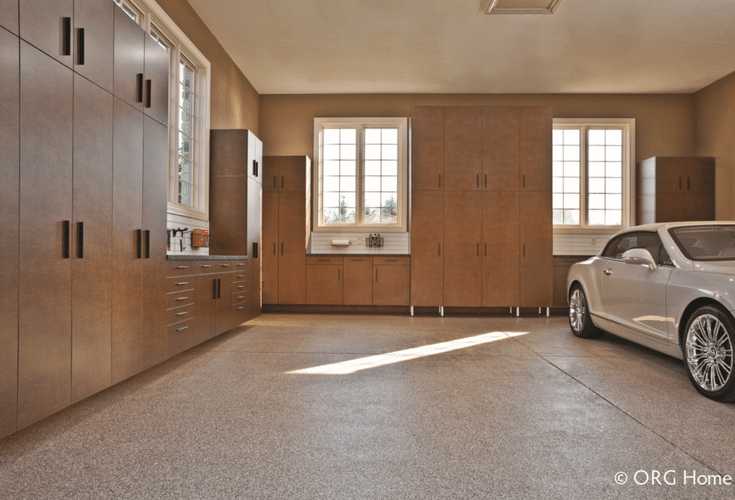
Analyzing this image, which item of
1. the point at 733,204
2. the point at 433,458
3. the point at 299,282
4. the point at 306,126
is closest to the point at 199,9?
the point at 306,126

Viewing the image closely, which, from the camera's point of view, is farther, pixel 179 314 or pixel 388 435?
pixel 179 314

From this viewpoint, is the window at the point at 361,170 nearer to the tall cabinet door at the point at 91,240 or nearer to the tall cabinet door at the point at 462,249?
the tall cabinet door at the point at 462,249

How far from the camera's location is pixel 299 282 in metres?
7.60

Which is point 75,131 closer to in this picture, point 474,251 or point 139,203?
point 139,203

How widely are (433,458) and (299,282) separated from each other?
5822mm

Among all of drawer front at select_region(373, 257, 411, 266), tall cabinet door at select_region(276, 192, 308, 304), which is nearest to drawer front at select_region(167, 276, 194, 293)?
tall cabinet door at select_region(276, 192, 308, 304)

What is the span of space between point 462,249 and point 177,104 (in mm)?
4682

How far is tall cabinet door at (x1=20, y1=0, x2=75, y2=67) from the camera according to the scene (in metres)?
2.19

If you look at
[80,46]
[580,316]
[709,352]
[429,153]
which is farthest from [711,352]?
[429,153]

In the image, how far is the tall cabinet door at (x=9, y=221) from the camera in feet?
6.64

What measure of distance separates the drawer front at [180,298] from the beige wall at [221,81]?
→ 3068 millimetres

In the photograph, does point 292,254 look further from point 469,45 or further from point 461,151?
point 469,45

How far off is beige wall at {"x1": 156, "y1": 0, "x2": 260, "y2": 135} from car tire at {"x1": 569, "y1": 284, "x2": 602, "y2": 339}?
17.3ft

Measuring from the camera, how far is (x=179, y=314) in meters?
3.88
